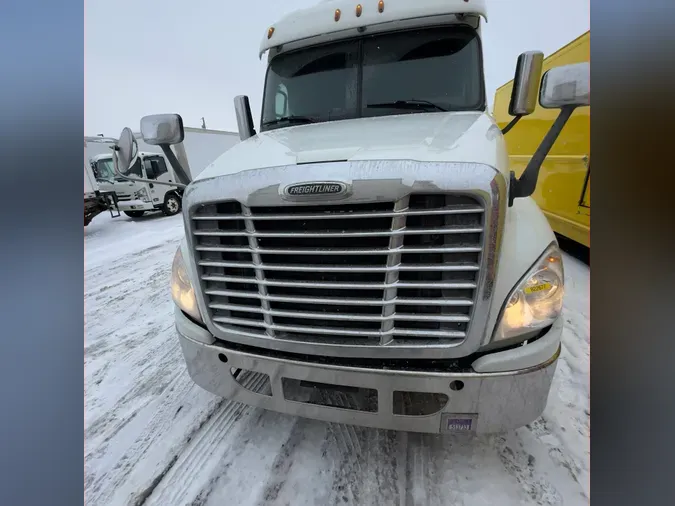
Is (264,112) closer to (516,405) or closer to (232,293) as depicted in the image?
(232,293)

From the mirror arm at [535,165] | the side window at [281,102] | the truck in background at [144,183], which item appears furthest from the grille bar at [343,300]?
the truck in background at [144,183]

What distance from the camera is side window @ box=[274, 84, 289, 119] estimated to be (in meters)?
3.13

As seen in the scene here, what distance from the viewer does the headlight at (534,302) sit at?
1635 millimetres

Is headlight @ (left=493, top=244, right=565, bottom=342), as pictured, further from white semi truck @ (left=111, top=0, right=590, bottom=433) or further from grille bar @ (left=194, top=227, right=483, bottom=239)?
grille bar @ (left=194, top=227, right=483, bottom=239)

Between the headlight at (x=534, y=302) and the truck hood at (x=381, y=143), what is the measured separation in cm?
54

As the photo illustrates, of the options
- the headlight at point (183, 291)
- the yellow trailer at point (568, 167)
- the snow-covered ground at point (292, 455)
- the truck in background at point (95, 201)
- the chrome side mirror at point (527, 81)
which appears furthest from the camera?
the truck in background at point (95, 201)

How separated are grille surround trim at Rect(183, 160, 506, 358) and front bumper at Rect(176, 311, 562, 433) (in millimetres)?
96

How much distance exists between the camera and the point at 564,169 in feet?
17.6

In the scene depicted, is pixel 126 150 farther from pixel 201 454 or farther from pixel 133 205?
pixel 133 205

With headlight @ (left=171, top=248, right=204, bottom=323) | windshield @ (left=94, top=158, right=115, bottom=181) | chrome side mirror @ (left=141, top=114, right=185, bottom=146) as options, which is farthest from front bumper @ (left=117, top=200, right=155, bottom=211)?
headlight @ (left=171, top=248, right=204, bottom=323)

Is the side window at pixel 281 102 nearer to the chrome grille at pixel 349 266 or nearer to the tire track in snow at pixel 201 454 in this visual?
the chrome grille at pixel 349 266

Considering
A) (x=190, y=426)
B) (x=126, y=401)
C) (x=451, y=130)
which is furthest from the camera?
(x=126, y=401)
